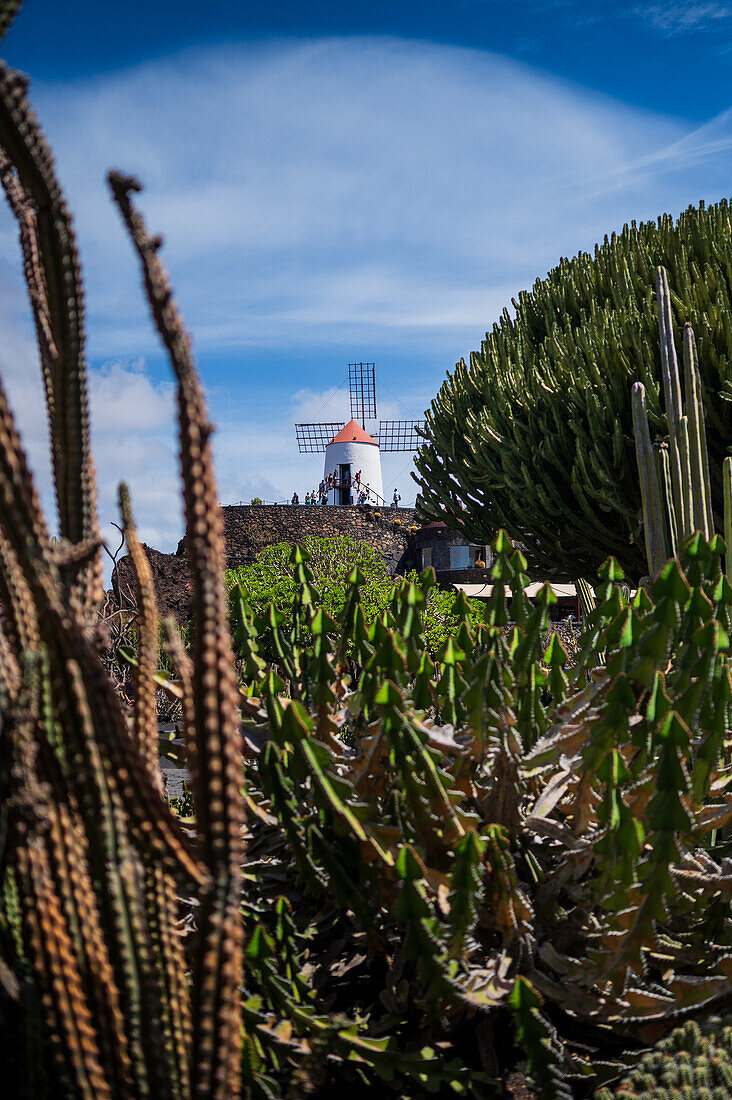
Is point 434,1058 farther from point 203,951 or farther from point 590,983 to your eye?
point 203,951

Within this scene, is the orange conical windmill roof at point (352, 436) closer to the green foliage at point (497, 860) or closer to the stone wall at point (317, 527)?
the stone wall at point (317, 527)

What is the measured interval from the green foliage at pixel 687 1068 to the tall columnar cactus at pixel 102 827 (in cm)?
77

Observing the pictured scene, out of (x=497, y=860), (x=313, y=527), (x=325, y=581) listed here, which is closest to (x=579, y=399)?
(x=325, y=581)

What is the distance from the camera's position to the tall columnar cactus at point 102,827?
121 centimetres

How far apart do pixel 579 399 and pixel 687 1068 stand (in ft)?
32.6

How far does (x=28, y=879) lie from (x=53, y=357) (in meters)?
0.98

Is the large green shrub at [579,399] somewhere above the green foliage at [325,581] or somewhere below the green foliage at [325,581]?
above

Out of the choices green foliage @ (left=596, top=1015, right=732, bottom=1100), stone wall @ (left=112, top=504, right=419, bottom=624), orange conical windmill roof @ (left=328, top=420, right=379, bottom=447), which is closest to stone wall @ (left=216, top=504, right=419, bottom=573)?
stone wall @ (left=112, top=504, right=419, bottom=624)

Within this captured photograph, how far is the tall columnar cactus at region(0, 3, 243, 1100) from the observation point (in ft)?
3.96

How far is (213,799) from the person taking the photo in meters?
1.18

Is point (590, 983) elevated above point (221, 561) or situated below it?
below

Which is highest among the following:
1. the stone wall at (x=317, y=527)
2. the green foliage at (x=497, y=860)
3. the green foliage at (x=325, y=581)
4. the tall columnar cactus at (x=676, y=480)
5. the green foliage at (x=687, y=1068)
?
the stone wall at (x=317, y=527)

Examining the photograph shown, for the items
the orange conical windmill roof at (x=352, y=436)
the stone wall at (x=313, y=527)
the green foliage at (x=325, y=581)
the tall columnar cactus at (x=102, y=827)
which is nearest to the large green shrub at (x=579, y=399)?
the green foliage at (x=325, y=581)

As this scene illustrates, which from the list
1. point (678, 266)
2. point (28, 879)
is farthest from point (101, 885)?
point (678, 266)
